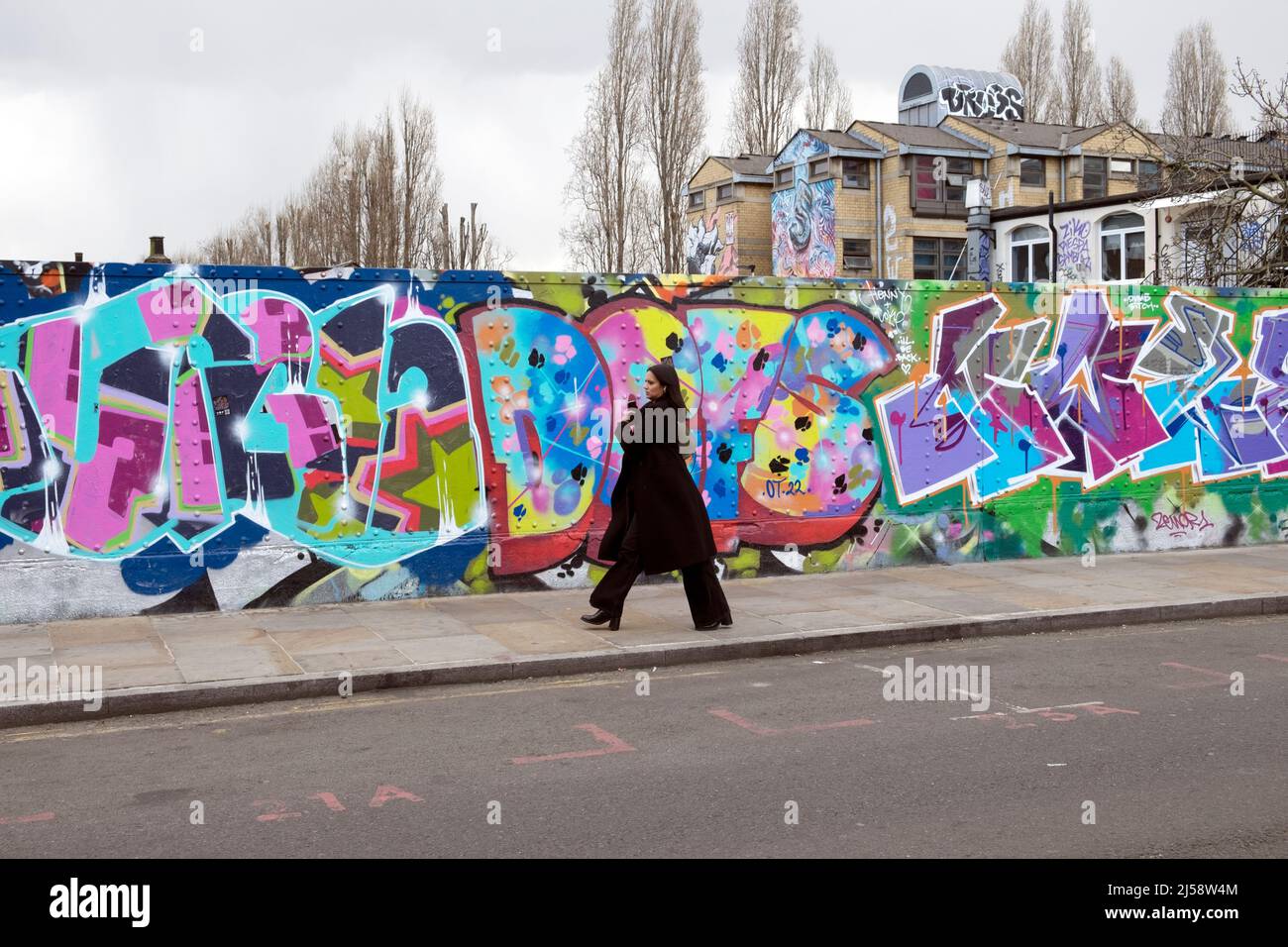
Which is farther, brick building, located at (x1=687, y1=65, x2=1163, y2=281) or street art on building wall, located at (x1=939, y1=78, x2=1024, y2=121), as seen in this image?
street art on building wall, located at (x1=939, y1=78, x2=1024, y2=121)

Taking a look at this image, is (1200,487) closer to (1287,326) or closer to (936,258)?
(1287,326)

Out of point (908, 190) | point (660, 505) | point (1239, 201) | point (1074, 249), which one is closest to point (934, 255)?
point (908, 190)

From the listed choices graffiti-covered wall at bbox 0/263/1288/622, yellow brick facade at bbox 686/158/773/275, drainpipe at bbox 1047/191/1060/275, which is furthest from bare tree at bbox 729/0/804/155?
graffiti-covered wall at bbox 0/263/1288/622

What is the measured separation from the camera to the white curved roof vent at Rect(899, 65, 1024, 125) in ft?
208

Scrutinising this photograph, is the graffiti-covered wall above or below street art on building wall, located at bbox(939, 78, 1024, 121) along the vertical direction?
below

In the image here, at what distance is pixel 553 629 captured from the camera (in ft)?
31.6

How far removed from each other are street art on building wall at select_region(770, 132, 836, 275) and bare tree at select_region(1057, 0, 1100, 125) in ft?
53.3

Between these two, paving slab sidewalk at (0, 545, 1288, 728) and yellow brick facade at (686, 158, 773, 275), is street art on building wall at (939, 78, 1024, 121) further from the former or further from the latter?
paving slab sidewalk at (0, 545, 1288, 728)

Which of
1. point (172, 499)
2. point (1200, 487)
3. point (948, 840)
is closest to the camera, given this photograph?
point (948, 840)

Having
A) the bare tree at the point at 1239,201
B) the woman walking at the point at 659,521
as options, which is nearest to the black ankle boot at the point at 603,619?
the woman walking at the point at 659,521

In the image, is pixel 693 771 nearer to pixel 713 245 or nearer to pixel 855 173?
pixel 855 173

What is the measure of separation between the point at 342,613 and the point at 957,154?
52632 millimetres
